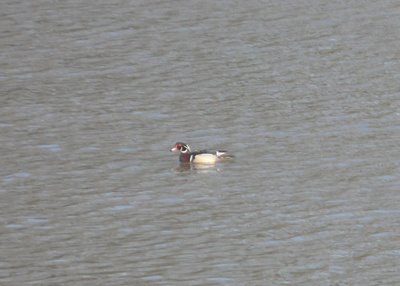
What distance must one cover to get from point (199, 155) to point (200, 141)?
116 centimetres

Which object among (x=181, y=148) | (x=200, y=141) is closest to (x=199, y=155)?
(x=181, y=148)

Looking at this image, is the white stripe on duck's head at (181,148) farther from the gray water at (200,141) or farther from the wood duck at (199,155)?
the gray water at (200,141)

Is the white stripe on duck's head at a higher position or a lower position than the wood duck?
higher

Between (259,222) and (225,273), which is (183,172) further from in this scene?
(225,273)

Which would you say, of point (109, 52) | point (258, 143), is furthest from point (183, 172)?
point (109, 52)

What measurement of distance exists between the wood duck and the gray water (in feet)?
0.57

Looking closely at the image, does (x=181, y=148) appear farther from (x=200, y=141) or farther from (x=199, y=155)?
(x=200, y=141)

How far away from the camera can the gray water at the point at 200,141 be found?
17.2 m

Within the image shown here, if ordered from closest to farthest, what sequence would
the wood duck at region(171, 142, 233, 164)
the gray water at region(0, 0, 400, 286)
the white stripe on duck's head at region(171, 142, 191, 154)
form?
1. the gray water at region(0, 0, 400, 286)
2. the wood duck at region(171, 142, 233, 164)
3. the white stripe on duck's head at region(171, 142, 191, 154)

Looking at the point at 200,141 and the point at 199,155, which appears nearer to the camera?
the point at 199,155

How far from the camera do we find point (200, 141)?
73.8 ft

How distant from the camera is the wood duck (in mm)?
21062

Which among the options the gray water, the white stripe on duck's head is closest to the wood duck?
the white stripe on duck's head

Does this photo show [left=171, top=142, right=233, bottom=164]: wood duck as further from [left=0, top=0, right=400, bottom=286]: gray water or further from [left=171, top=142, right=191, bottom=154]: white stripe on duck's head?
[left=0, top=0, right=400, bottom=286]: gray water
